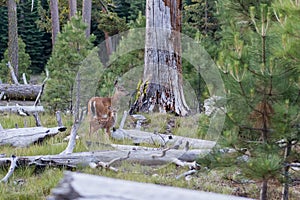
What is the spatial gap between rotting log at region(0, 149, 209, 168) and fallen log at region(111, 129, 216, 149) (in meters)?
0.45

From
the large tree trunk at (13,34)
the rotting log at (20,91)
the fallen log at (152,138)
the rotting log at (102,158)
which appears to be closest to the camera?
the rotting log at (102,158)

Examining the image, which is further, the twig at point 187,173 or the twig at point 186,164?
the twig at point 186,164

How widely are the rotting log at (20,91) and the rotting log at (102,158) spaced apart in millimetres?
5119

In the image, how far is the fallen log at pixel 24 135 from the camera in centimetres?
454

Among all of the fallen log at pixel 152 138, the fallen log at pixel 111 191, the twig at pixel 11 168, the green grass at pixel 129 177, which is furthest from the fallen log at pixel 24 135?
the fallen log at pixel 111 191

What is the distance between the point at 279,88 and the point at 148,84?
405cm

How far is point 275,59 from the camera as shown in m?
2.65

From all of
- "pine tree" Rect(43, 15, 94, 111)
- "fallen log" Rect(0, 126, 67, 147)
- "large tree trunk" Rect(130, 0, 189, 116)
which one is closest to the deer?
"fallen log" Rect(0, 126, 67, 147)

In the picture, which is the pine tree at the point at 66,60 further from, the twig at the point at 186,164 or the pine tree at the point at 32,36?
the pine tree at the point at 32,36

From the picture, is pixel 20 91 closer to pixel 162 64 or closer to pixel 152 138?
pixel 162 64

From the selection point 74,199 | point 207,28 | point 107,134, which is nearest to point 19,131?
point 107,134

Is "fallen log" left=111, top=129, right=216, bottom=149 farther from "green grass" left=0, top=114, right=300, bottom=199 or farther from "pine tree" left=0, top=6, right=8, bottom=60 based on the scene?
"pine tree" left=0, top=6, right=8, bottom=60

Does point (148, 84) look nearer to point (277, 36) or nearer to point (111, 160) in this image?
point (111, 160)

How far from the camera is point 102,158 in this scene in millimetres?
3904
